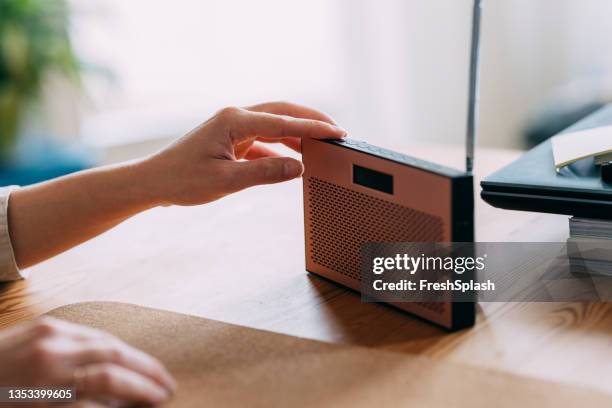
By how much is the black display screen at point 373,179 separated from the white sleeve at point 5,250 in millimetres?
477

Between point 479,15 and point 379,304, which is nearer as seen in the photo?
point 379,304

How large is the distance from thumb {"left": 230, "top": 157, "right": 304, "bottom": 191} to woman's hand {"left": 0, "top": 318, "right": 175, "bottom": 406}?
0.29 m

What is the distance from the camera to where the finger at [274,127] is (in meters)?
0.89

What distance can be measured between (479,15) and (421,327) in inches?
16.5

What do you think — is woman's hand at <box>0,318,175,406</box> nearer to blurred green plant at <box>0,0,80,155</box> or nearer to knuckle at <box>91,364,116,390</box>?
knuckle at <box>91,364,116,390</box>

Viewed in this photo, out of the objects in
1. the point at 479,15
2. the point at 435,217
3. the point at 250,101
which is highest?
the point at 479,15

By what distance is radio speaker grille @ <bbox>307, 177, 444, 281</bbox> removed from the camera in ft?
2.55

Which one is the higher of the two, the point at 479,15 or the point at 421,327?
the point at 479,15

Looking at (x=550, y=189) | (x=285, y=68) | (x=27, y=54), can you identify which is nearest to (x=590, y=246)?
(x=550, y=189)

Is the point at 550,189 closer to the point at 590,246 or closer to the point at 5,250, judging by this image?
the point at 590,246

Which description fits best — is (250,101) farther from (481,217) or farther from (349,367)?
(349,367)

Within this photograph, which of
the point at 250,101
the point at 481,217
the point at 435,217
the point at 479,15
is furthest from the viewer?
the point at 250,101

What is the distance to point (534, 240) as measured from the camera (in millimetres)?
1026

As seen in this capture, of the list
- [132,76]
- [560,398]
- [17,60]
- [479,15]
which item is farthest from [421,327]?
[132,76]
